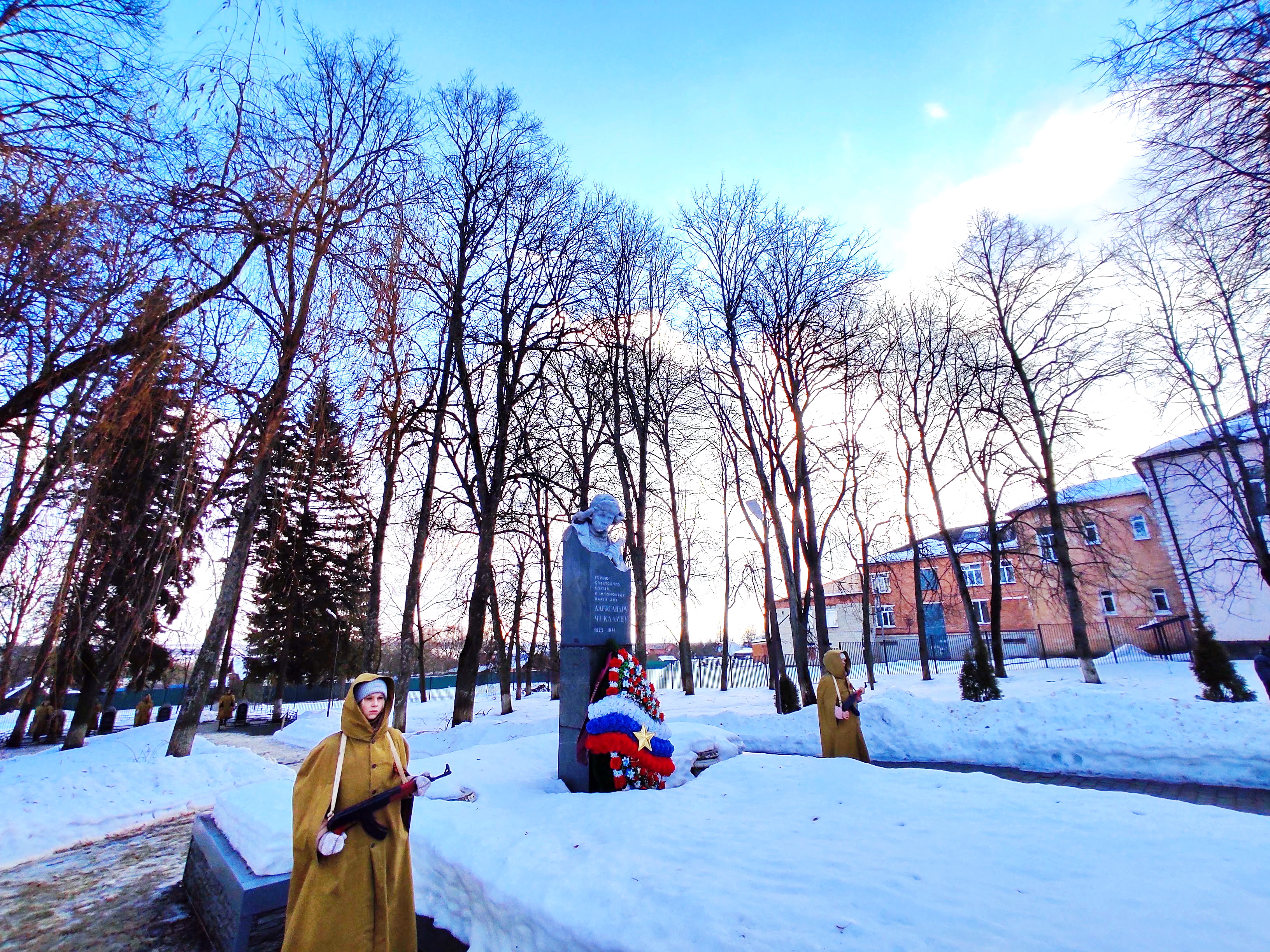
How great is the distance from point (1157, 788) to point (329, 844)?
1020 cm

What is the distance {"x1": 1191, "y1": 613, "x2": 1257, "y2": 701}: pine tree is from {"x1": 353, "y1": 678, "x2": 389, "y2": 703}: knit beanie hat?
48.5 feet

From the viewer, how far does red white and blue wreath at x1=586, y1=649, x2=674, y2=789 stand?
5.77 meters

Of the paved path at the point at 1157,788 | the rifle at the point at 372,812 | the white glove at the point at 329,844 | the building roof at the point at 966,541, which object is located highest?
the building roof at the point at 966,541

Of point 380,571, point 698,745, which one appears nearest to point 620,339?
point 380,571

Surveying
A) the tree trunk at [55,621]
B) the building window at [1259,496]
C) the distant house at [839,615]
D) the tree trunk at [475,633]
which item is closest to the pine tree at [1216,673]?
the tree trunk at [475,633]

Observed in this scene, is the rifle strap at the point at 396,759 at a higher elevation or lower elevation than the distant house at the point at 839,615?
lower

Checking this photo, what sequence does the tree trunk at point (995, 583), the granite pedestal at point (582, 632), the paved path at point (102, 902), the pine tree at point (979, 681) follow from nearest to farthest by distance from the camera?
the paved path at point (102, 902), the granite pedestal at point (582, 632), the pine tree at point (979, 681), the tree trunk at point (995, 583)

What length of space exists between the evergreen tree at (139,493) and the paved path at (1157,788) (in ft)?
27.1

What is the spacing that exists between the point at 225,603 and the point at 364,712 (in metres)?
9.58

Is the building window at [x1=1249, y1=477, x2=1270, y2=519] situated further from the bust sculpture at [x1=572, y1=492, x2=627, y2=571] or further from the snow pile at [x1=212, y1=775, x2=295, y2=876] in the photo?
the snow pile at [x1=212, y1=775, x2=295, y2=876]

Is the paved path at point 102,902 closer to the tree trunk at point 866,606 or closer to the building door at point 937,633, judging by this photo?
the tree trunk at point 866,606

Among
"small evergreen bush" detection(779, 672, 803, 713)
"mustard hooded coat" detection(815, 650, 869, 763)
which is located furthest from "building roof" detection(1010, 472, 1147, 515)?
"mustard hooded coat" detection(815, 650, 869, 763)

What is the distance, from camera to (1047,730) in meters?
10.4

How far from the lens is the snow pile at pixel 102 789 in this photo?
300 inches
